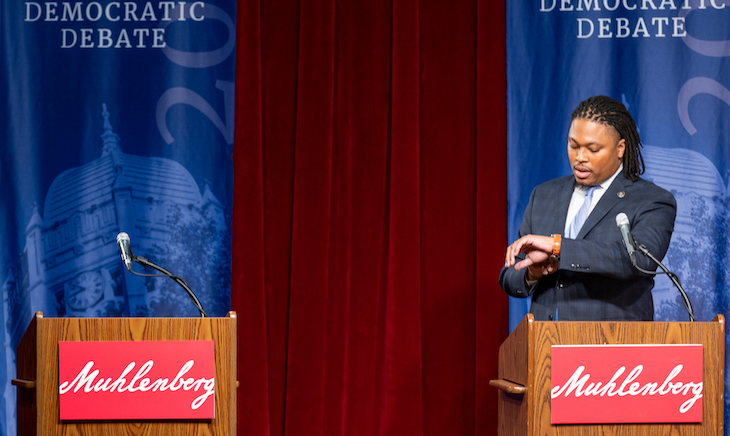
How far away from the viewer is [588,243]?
220 cm

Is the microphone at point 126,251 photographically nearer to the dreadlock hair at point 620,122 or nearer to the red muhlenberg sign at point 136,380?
the red muhlenberg sign at point 136,380

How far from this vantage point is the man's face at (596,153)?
99.3 inches

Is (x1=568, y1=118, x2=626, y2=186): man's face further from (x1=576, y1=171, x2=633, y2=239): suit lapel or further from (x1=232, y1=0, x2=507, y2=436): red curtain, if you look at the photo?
(x1=232, y1=0, x2=507, y2=436): red curtain

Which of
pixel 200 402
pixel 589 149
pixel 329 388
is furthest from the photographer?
pixel 329 388

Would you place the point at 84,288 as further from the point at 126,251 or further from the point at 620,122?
the point at 620,122

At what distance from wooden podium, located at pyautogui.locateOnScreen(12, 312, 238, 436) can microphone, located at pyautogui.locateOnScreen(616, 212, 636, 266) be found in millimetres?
1236

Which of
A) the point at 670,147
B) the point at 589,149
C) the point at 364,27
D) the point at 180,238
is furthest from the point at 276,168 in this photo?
the point at 670,147

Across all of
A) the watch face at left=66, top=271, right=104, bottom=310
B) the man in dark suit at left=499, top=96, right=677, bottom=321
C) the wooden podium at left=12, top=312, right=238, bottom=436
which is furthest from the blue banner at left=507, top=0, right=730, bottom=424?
the watch face at left=66, top=271, right=104, bottom=310

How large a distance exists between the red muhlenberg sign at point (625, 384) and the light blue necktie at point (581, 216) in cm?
63

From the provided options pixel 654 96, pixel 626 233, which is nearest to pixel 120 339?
pixel 626 233

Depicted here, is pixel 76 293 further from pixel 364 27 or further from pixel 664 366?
pixel 664 366

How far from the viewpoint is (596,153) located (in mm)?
2525

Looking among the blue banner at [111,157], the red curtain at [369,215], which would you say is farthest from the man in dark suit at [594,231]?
the blue banner at [111,157]

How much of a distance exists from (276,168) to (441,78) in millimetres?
993
